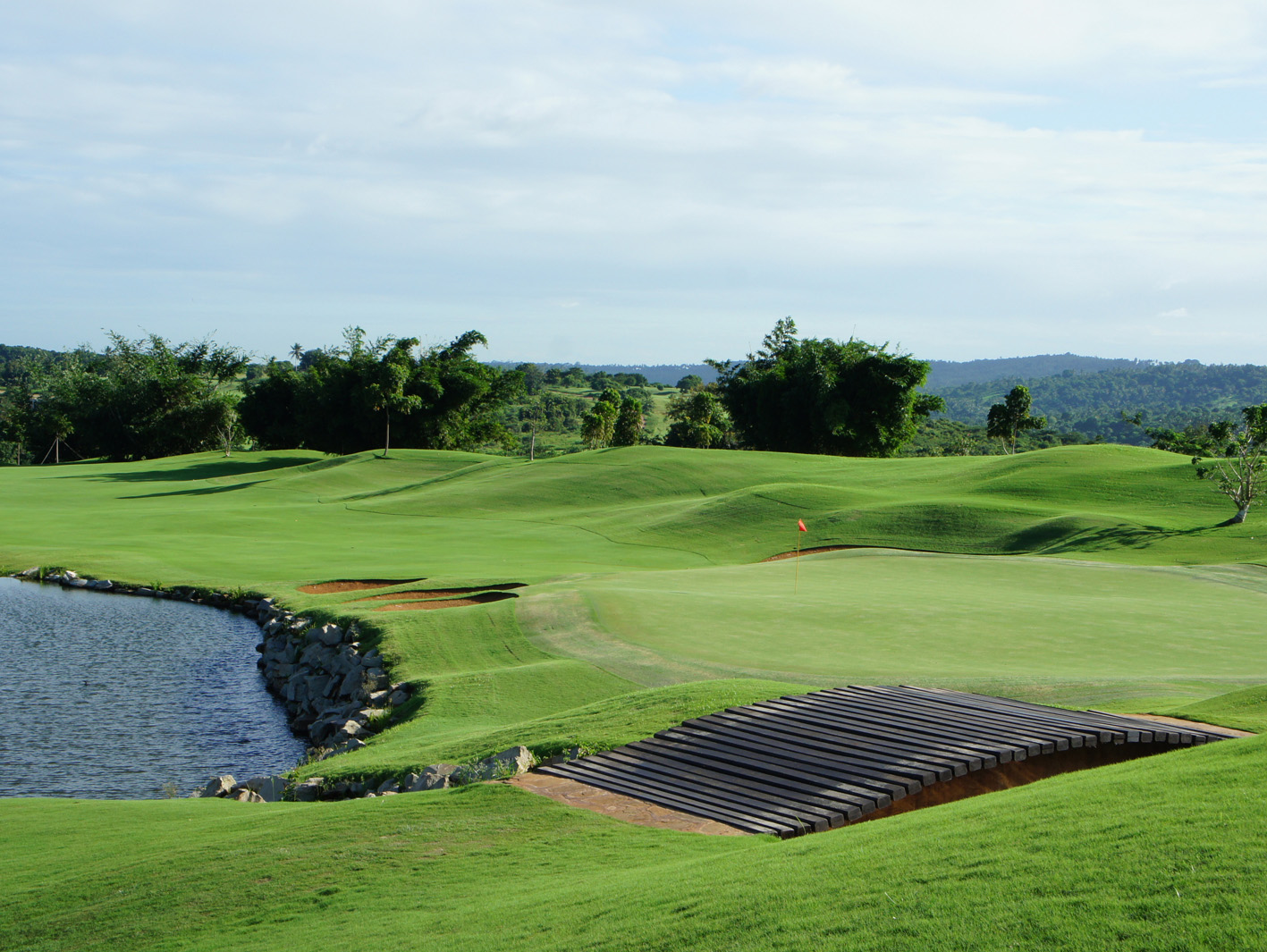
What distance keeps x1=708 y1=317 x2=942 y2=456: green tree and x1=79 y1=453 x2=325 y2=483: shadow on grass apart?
34229 mm

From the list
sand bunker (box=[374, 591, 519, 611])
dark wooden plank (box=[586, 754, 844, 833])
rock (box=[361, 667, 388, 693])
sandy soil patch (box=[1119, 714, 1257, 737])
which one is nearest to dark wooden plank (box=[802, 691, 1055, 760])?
dark wooden plank (box=[586, 754, 844, 833])

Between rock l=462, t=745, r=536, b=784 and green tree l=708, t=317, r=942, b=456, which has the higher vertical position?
green tree l=708, t=317, r=942, b=456

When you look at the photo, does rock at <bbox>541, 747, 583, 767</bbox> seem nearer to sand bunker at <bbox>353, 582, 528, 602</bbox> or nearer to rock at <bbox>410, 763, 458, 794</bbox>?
rock at <bbox>410, 763, 458, 794</bbox>

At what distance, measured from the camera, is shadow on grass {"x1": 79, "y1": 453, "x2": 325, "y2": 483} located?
66.2 m

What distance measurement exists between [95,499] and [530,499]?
24.8m

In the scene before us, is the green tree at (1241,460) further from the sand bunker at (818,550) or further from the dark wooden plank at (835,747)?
the dark wooden plank at (835,747)

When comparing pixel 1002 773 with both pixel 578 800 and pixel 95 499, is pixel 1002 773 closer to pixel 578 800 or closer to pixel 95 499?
pixel 578 800

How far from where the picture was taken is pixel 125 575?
35406mm

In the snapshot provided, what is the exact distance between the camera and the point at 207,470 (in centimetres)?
6925

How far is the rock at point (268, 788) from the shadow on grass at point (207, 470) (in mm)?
56029

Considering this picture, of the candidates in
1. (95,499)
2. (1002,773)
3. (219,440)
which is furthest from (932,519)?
(219,440)

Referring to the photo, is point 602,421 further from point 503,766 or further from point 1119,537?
point 503,766

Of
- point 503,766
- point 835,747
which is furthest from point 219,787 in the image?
point 835,747

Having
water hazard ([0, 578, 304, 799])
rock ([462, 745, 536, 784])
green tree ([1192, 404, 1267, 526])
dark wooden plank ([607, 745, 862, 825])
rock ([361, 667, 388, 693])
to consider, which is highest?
green tree ([1192, 404, 1267, 526])
